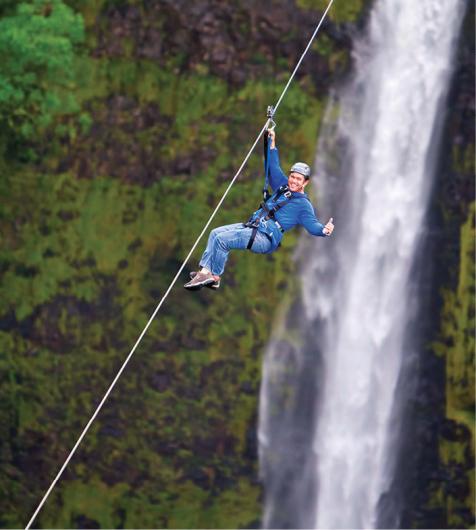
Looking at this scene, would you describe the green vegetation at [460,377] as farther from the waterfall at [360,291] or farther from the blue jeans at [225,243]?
the blue jeans at [225,243]

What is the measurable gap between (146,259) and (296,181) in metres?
11.6

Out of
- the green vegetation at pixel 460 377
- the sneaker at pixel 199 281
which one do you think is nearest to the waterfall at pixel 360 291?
the green vegetation at pixel 460 377

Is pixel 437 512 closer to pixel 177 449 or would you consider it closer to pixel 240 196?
pixel 177 449

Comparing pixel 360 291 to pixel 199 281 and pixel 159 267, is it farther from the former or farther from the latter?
pixel 199 281

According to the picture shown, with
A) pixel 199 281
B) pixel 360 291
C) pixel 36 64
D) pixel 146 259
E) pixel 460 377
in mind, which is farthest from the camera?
pixel 360 291

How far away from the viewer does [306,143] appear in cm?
2470

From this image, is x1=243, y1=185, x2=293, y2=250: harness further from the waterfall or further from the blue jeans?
the waterfall

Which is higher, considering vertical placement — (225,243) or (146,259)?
(146,259)

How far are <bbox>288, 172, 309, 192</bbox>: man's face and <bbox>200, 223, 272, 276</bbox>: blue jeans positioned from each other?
0.69 metres

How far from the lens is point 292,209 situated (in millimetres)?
13758

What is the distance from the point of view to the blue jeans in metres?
13.6

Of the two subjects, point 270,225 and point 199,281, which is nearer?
point 199,281

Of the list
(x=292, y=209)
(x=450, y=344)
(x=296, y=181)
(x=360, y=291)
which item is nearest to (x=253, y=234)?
(x=292, y=209)

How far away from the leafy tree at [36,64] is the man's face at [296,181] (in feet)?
33.1
